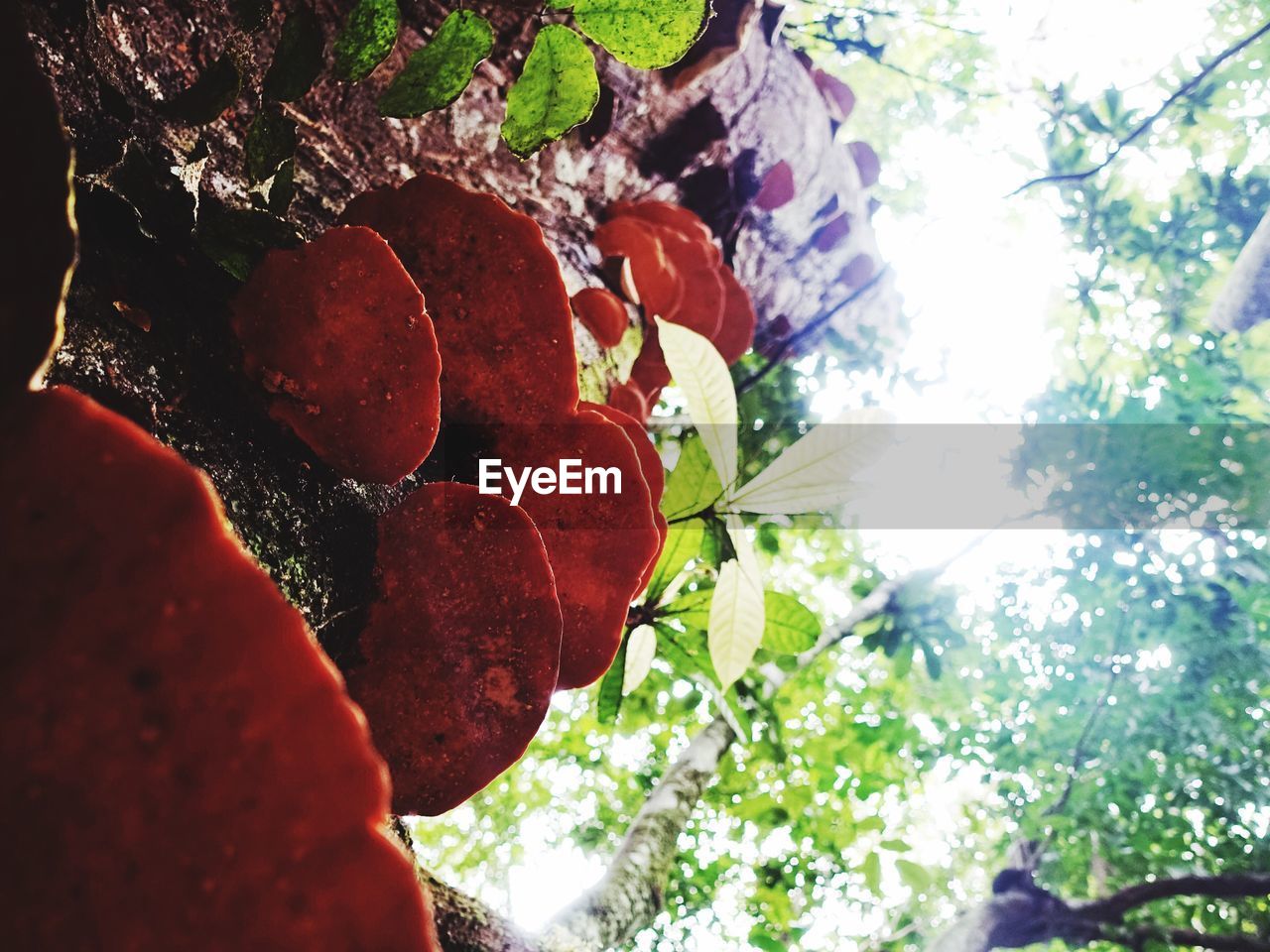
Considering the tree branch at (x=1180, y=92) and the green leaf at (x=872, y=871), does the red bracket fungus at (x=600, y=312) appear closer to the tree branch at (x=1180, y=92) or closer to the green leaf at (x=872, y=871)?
the tree branch at (x=1180, y=92)

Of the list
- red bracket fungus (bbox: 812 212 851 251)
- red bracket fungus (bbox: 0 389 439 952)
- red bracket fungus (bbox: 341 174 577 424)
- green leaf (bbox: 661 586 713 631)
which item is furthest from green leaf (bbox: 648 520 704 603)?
red bracket fungus (bbox: 812 212 851 251)

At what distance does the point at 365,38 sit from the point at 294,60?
0.06m

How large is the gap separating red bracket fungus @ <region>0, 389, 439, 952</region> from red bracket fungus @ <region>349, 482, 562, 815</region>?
212 millimetres

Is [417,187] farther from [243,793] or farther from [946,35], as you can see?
[946,35]

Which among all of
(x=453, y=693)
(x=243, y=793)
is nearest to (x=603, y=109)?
(x=453, y=693)

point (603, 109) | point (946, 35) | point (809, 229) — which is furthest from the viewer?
point (946, 35)

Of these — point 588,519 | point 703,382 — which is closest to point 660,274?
point 703,382

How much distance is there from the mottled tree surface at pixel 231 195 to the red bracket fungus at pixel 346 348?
0.03m

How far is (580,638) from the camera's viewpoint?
0.62m

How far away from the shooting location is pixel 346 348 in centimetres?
46

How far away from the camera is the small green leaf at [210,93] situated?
53 centimetres

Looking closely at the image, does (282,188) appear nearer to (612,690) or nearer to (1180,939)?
(612,690)

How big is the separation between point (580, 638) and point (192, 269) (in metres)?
0.38

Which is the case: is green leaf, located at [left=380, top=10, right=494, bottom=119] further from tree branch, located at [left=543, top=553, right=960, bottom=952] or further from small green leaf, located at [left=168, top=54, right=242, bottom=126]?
tree branch, located at [left=543, top=553, right=960, bottom=952]
